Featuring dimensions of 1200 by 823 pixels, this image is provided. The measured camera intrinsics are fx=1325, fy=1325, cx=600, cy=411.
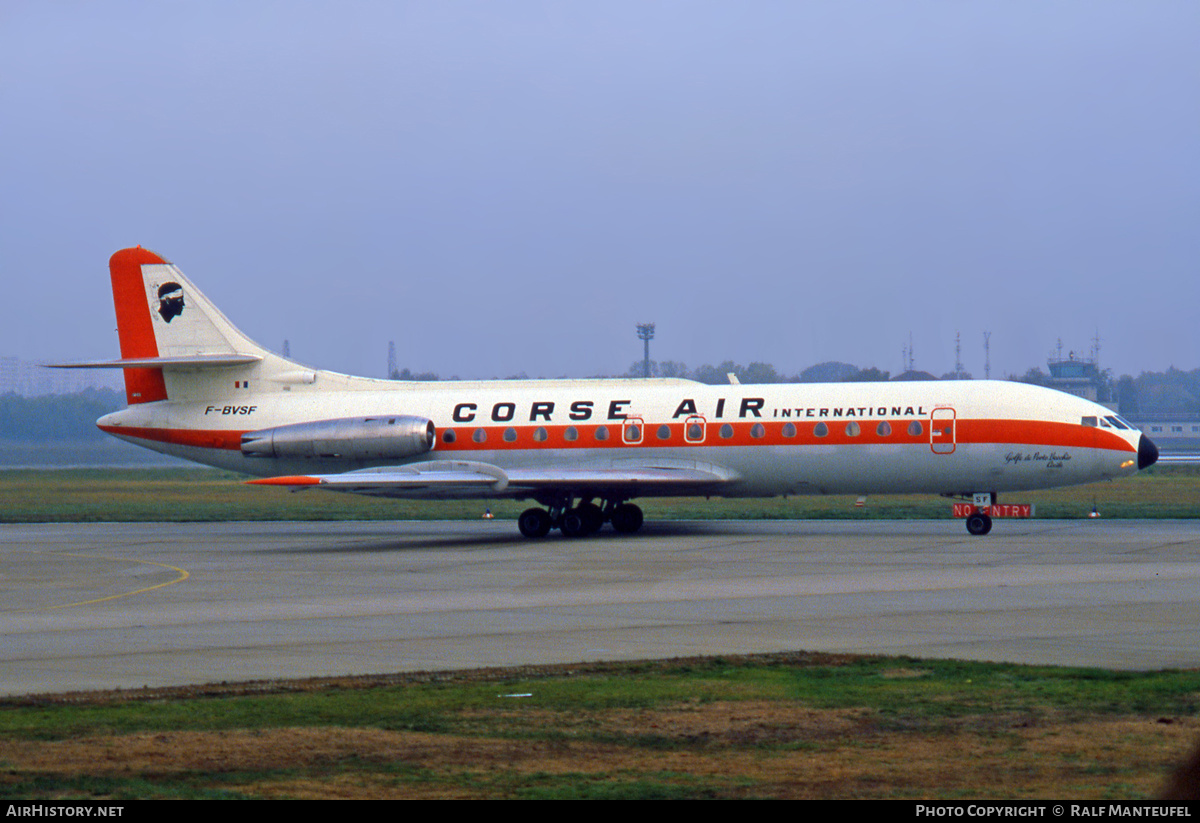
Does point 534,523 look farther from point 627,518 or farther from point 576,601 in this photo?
point 576,601

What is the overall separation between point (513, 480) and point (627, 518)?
3980 millimetres

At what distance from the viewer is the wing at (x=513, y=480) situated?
105 feet

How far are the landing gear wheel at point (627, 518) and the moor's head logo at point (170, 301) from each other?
13776 mm

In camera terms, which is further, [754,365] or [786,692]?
[754,365]

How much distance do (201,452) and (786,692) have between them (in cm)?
2885

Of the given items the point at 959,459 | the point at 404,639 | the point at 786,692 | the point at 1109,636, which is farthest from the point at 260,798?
the point at 959,459

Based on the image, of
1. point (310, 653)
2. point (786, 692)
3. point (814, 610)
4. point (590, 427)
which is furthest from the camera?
point (590, 427)

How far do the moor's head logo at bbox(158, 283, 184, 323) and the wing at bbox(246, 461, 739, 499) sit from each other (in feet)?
24.9

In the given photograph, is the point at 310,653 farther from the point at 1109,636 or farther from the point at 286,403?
the point at 286,403

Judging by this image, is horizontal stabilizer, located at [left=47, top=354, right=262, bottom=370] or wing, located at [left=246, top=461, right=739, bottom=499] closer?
wing, located at [left=246, top=461, right=739, bottom=499]

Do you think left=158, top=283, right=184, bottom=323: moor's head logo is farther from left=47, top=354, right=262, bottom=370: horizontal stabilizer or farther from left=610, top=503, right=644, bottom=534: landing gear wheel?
left=610, top=503, right=644, bottom=534: landing gear wheel

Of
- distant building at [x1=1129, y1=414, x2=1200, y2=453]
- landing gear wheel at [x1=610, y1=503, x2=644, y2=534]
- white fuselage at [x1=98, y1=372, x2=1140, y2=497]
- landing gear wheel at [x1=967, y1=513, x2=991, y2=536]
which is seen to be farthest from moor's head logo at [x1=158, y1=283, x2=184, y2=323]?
distant building at [x1=1129, y1=414, x2=1200, y2=453]

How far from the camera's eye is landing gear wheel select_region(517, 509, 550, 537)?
33.7 meters
